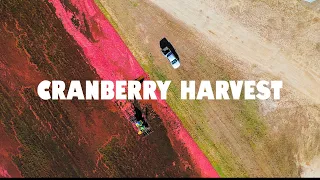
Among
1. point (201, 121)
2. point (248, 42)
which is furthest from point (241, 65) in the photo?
point (201, 121)

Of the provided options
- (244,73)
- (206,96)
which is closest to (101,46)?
(206,96)

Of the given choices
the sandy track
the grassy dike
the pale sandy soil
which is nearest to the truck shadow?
the pale sandy soil

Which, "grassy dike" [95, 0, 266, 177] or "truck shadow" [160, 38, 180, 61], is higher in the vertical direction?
"truck shadow" [160, 38, 180, 61]

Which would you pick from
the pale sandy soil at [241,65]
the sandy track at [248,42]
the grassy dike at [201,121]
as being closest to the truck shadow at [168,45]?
the pale sandy soil at [241,65]

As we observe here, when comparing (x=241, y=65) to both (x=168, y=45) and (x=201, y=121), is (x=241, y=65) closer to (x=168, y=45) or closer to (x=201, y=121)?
(x=201, y=121)

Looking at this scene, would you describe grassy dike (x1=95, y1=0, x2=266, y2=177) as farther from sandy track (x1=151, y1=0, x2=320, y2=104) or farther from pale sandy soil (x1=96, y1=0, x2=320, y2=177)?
sandy track (x1=151, y1=0, x2=320, y2=104)

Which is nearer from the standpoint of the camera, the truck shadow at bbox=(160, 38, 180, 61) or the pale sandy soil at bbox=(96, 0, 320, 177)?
the pale sandy soil at bbox=(96, 0, 320, 177)

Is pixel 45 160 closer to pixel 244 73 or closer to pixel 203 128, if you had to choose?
pixel 203 128
